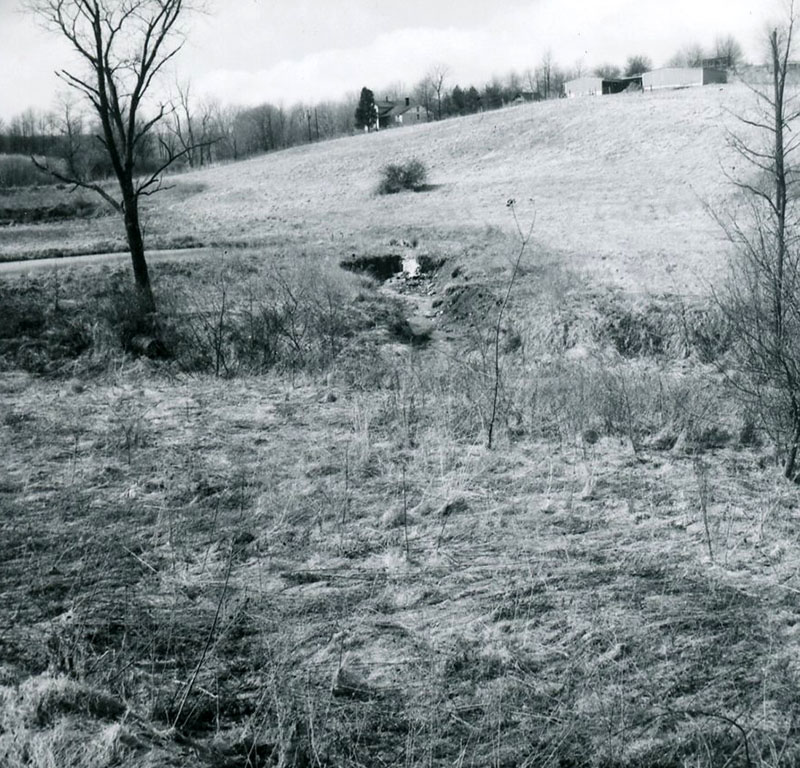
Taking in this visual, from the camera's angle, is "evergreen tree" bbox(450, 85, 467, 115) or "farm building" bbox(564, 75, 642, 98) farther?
"evergreen tree" bbox(450, 85, 467, 115)

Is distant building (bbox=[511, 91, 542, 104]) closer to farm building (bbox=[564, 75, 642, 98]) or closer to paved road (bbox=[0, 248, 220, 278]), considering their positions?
farm building (bbox=[564, 75, 642, 98])

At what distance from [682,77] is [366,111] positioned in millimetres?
33043

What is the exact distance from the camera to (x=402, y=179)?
36469 mm

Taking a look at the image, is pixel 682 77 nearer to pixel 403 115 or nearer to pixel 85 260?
pixel 403 115

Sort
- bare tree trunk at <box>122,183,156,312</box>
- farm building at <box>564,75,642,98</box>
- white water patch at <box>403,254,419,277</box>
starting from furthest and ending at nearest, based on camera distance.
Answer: farm building at <box>564,75,642,98</box>, white water patch at <box>403,254,419,277</box>, bare tree trunk at <box>122,183,156,312</box>

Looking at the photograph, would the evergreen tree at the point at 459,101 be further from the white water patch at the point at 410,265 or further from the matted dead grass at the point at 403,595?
the matted dead grass at the point at 403,595

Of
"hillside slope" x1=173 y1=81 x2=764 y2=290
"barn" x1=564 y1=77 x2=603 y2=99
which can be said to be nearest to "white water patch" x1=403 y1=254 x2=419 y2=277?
"hillside slope" x1=173 y1=81 x2=764 y2=290

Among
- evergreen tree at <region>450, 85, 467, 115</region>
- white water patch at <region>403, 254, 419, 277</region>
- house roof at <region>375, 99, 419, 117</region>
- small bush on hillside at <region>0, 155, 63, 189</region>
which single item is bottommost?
white water patch at <region>403, 254, 419, 277</region>

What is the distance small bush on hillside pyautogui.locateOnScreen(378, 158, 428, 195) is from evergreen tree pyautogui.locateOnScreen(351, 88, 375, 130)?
146 feet

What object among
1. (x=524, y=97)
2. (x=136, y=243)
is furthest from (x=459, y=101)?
(x=136, y=243)

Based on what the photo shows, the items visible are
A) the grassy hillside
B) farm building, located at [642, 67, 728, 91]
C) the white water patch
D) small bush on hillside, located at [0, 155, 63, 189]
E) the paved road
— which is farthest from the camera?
small bush on hillside, located at [0, 155, 63, 189]

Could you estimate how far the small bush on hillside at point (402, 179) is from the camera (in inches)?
1435

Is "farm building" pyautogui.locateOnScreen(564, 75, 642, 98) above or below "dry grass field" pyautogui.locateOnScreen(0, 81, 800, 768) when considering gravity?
above

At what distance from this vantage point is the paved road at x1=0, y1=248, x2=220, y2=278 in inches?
747
